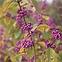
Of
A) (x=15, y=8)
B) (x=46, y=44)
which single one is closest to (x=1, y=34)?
(x=15, y=8)

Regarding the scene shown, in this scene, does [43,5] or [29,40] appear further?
[43,5]

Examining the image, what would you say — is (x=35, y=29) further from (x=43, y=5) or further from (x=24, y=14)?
(x=43, y=5)

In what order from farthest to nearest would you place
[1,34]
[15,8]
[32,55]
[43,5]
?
[1,34] < [43,5] < [15,8] < [32,55]

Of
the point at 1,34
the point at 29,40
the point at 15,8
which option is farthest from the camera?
the point at 1,34

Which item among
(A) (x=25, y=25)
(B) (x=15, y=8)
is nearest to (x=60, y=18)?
(B) (x=15, y=8)

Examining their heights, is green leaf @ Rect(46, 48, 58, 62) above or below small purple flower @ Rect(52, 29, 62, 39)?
below

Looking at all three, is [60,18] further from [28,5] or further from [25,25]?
[25,25]

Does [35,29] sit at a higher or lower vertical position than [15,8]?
lower

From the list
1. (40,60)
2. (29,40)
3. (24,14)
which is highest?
Result: (24,14)

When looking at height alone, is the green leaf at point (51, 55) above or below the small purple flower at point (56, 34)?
below

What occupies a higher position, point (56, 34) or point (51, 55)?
point (56, 34)
